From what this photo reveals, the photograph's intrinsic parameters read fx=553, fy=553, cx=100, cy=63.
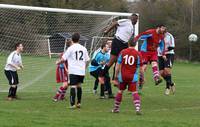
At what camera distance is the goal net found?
2116cm

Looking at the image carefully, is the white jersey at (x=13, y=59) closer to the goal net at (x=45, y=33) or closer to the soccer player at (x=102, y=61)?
the soccer player at (x=102, y=61)

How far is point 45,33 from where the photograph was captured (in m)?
21.8

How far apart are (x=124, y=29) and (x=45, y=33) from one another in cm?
584

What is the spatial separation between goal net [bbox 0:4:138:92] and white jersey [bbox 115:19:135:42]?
14.0 ft

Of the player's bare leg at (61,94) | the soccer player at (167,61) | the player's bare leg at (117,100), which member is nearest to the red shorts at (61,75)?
the player's bare leg at (61,94)

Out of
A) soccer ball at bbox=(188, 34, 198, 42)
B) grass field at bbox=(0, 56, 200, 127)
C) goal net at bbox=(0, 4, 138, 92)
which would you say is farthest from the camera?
soccer ball at bbox=(188, 34, 198, 42)

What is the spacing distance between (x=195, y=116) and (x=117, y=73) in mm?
2270

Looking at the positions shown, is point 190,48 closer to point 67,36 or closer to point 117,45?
point 67,36

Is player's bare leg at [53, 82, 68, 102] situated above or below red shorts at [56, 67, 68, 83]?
below

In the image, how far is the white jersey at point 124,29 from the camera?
16.6 metres

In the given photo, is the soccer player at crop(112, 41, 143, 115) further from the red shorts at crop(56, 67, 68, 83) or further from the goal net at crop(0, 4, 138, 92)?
the goal net at crop(0, 4, 138, 92)

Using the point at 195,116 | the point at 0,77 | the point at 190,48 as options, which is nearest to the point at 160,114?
the point at 195,116

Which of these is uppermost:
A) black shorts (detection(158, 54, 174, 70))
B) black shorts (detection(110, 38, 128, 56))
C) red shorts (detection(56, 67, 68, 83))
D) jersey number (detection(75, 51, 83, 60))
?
black shorts (detection(110, 38, 128, 56))

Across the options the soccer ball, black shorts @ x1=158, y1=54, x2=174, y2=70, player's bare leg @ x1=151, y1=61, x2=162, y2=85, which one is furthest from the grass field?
the soccer ball
